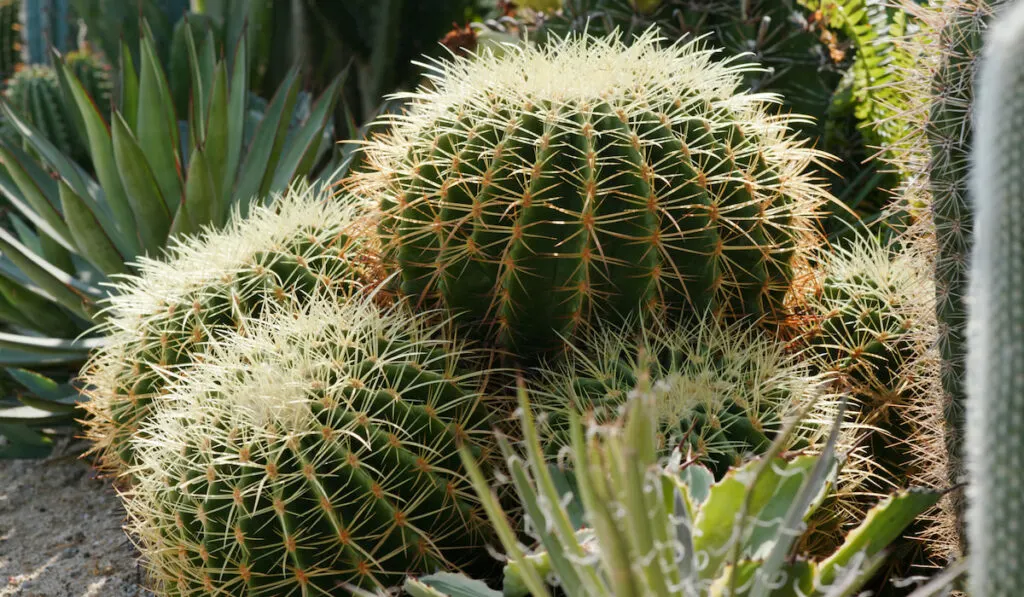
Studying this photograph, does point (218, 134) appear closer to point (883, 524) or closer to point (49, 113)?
point (49, 113)

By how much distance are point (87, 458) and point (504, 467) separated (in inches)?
82.9

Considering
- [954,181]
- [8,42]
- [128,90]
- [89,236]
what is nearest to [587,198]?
[954,181]

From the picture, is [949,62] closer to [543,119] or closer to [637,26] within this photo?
[543,119]

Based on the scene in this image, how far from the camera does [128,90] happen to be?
3.97 meters

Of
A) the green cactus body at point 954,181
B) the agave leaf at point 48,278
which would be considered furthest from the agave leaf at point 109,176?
the green cactus body at point 954,181

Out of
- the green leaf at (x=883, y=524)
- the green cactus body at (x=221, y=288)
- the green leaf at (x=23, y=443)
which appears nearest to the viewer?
the green leaf at (x=883, y=524)

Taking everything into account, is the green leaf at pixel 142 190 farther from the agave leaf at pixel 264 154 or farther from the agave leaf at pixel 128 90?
the agave leaf at pixel 128 90

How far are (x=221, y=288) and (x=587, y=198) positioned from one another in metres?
0.87

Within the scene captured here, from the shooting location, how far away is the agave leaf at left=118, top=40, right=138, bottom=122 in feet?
12.8

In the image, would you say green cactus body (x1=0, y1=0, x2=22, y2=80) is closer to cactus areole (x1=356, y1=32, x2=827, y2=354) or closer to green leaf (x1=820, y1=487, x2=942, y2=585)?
cactus areole (x1=356, y1=32, x2=827, y2=354)

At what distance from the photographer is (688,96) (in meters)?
1.92

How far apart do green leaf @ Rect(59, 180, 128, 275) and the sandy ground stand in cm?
67

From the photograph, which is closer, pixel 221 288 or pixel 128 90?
pixel 221 288

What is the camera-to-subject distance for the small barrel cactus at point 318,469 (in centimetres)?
163
